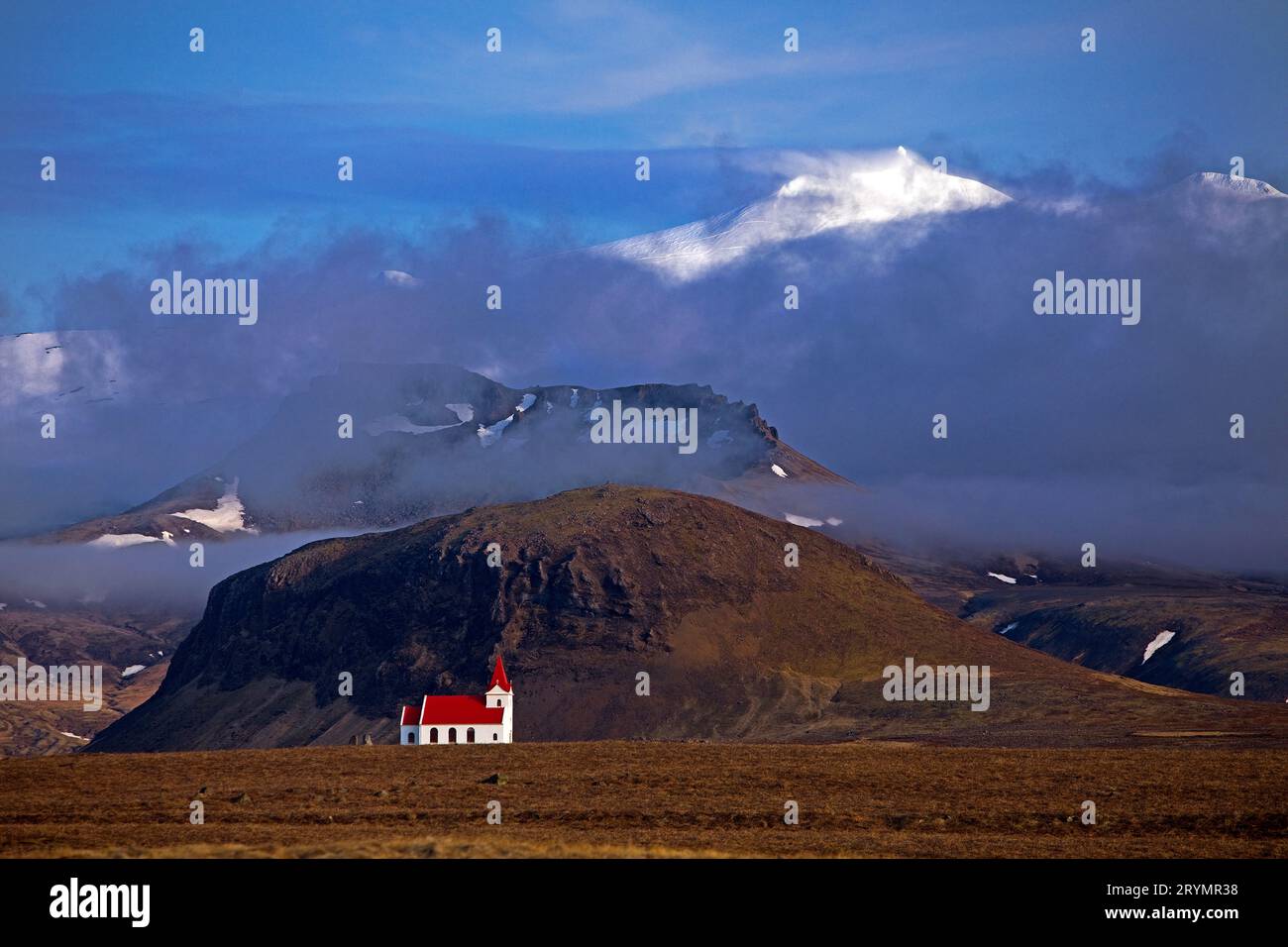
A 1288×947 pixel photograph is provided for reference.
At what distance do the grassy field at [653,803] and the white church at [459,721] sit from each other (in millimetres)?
38524

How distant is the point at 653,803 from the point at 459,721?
221ft

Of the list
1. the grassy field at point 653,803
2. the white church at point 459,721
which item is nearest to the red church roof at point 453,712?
the white church at point 459,721

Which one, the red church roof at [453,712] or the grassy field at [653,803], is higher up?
the red church roof at [453,712]

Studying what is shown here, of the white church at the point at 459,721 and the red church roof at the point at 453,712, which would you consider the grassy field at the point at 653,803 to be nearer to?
the white church at the point at 459,721

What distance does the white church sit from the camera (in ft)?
420

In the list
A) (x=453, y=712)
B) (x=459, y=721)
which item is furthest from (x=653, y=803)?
(x=453, y=712)

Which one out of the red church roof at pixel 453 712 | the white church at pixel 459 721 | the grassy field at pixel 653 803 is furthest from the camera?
the red church roof at pixel 453 712

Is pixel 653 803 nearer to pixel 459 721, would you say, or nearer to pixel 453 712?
pixel 459 721

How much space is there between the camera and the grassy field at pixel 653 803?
50625 mm

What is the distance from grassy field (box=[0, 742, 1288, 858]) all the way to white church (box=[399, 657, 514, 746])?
38524 mm

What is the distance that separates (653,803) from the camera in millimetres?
63469
